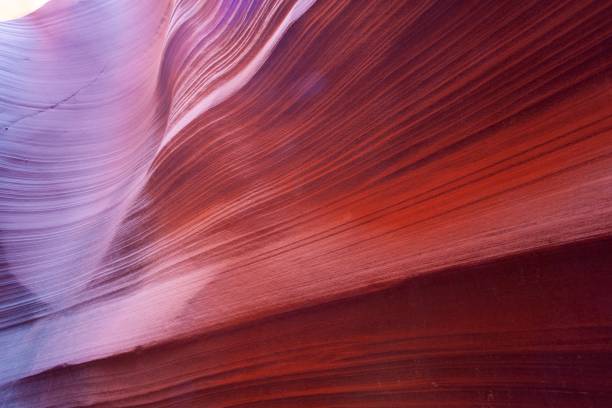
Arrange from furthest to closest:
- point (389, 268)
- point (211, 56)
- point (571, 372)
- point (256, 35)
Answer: point (211, 56) → point (256, 35) → point (389, 268) → point (571, 372)

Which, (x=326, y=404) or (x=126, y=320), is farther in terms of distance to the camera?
(x=126, y=320)

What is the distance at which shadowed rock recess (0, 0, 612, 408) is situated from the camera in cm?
45

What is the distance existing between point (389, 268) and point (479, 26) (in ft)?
1.02

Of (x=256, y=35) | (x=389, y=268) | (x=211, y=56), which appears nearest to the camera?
(x=389, y=268)

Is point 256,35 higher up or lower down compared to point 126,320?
higher up

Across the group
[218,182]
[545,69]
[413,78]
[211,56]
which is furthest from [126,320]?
[545,69]

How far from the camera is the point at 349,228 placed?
2.06 feet

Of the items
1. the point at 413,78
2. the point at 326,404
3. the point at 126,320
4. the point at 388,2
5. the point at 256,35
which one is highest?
the point at 256,35

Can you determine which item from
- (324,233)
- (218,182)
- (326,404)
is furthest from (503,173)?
(218,182)

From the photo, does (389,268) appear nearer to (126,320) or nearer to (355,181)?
(355,181)

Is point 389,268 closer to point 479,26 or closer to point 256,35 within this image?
point 479,26

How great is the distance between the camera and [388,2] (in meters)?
0.59

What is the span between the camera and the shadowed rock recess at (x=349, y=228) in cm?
45

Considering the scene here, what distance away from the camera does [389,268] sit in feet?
1.83
